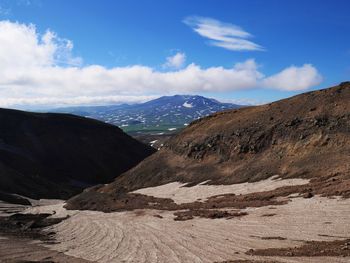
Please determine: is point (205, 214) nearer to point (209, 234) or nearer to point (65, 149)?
point (209, 234)

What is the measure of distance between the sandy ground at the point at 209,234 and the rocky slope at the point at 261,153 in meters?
3.60

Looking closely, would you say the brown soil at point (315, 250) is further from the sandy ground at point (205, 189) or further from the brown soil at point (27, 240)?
the sandy ground at point (205, 189)

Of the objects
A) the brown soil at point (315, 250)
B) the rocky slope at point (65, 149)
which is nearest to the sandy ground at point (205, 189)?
the brown soil at point (315, 250)

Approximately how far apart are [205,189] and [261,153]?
898 cm

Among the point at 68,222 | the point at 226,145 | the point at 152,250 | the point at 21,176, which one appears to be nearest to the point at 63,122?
the point at 21,176

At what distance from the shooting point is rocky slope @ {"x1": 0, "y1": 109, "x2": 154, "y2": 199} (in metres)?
110

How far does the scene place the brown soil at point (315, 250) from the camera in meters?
16.6

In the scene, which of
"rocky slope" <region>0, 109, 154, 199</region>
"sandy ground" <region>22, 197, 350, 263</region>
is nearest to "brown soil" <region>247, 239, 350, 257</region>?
"sandy ground" <region>22, 197, 350, 263</region>

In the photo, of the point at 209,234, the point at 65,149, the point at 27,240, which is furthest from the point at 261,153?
the point at 65,149

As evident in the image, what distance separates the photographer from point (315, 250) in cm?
1742

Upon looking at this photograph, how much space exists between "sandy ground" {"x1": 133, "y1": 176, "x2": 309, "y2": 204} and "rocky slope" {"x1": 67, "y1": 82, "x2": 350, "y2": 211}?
1528 millimetres

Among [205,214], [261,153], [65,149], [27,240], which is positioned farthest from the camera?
[65,149]

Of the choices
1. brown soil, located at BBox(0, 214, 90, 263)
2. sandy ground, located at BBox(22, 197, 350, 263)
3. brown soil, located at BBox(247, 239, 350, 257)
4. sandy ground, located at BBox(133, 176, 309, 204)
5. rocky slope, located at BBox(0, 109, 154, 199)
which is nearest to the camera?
brown soil, located at BBox(247, 239, 350, 257)

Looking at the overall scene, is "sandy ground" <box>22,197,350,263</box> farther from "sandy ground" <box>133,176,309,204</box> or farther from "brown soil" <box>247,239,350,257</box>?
"sandy ground" <box>133,176,309,204</box>
